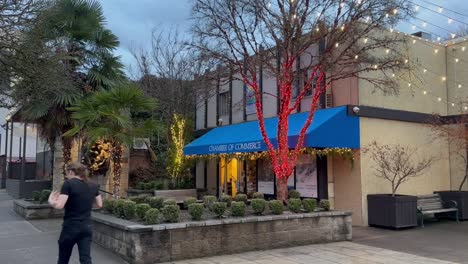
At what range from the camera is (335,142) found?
490 inches

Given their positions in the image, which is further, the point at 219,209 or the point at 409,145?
the point at 409,145

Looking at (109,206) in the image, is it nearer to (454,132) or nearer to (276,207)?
(276,207)

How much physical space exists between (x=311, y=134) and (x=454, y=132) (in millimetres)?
5263

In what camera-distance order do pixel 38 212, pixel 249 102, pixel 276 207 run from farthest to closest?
pixel 249 102 < pixel 38 212 < pixel 276 207

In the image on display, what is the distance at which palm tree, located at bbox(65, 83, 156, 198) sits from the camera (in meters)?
11.2

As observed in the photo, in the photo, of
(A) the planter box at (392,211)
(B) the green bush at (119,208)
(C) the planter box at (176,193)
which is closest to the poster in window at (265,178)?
(C) the planter box at (176,193)

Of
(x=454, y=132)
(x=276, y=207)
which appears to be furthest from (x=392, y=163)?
(x=276, y=207)

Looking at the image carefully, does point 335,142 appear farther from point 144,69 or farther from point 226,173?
point 144,69

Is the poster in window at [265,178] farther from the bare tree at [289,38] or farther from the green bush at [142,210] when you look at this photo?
the green bush at [142,210]

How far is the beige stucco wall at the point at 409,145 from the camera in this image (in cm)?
1324

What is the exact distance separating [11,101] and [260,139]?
6.86 metres

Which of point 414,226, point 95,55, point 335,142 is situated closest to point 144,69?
point 95,55

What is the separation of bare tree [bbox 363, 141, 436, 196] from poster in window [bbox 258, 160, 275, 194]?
3.70 metres

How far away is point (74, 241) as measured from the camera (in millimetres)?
6031
